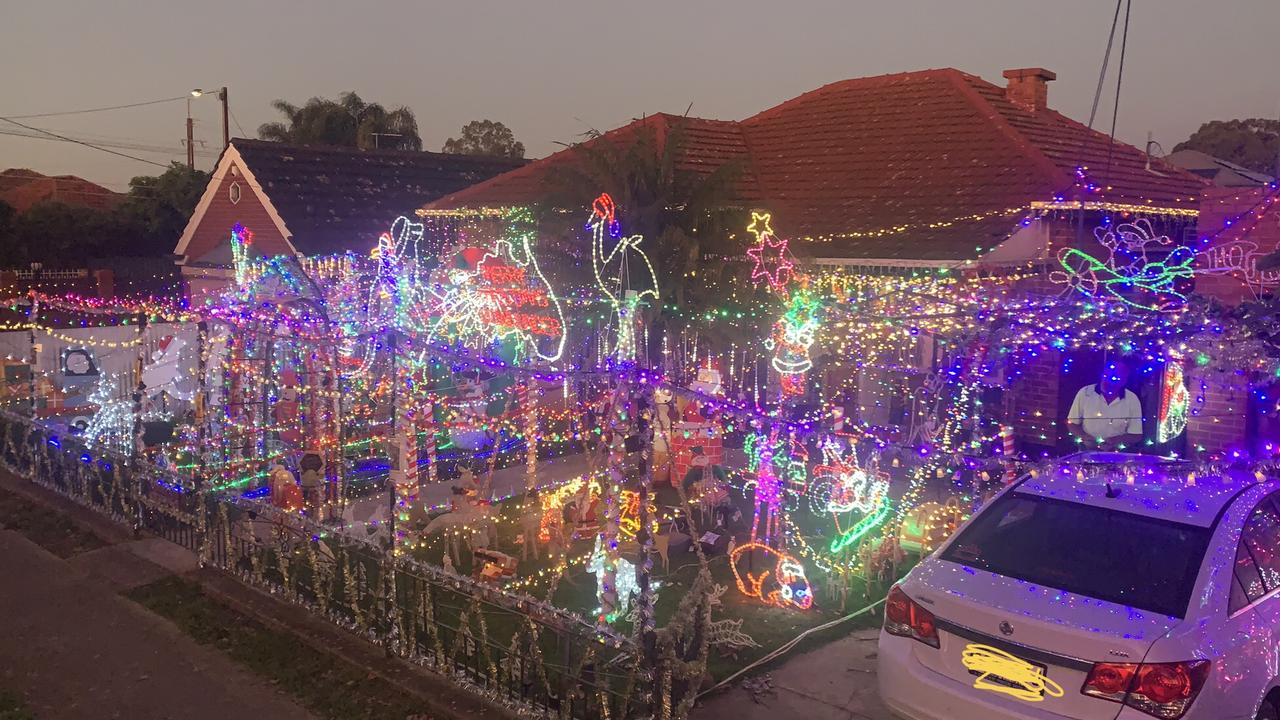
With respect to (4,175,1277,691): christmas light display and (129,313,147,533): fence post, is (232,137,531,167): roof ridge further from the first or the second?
(129,313,147,533): fence post

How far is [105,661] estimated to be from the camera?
259 inches

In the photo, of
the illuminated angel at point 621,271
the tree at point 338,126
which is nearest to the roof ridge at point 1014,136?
the illuminated angel at point 621,271

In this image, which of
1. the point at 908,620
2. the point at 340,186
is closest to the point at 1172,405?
the point at 908,620

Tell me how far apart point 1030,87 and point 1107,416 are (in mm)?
8660

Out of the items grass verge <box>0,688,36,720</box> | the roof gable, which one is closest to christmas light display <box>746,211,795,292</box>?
grass verge <box>0,688,36,720</box>

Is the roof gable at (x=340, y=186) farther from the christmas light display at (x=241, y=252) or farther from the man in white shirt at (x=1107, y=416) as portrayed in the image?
the man in white shirt at (x=1107, y=416)

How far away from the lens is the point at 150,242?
36.0 meters

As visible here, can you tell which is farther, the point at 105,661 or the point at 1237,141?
the point at 1237,141

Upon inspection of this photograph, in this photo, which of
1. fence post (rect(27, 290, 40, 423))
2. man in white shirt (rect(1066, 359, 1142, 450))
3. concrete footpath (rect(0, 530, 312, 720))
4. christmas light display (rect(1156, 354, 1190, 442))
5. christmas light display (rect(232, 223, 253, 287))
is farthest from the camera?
christmas light display (rect(232, 223, 253, 287))

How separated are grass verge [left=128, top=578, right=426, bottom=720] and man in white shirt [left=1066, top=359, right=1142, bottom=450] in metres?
6.90

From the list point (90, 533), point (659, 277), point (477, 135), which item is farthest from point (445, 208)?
point (477, 135)

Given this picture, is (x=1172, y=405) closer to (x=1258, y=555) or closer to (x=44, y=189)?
(x=1258, y=555)

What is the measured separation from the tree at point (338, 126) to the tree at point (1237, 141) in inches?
1246

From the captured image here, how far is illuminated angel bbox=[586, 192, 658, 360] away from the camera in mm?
11180
